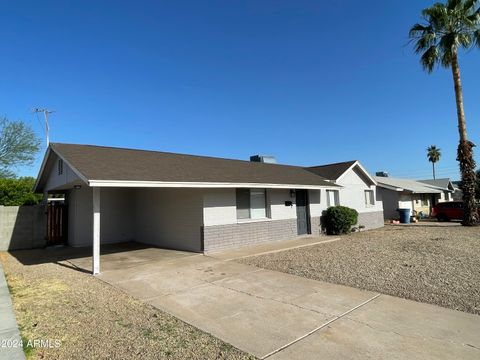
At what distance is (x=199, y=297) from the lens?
21.5ft

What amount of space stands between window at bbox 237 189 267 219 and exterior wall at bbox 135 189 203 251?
2.01 meters

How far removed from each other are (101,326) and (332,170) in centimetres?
1812

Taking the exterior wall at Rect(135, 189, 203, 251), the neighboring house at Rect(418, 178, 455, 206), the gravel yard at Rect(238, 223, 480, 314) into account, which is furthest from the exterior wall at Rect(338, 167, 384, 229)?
the neighboring house at Rect(418, 178, 455, 206)

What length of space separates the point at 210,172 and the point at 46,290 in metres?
7.16

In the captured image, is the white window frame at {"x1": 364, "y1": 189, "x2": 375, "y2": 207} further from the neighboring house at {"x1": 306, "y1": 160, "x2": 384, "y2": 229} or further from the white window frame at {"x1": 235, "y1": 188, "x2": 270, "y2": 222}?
the white window frame at {"x1": 235, "y1": 188, "x2": 270, "y2": 222}

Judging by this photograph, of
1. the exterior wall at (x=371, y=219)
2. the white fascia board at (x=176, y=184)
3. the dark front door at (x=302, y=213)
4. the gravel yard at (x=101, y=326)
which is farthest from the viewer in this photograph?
the exterior wall at (x=371, y=219)

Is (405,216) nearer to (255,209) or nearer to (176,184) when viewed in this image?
(255,209)

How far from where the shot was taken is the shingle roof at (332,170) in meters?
19.8

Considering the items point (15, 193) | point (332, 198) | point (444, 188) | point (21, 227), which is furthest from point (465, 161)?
point (15, 193)

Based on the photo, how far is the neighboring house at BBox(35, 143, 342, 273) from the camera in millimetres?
10375

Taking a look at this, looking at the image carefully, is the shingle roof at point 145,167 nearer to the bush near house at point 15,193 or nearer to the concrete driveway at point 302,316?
the concrete driveway at point 302,316

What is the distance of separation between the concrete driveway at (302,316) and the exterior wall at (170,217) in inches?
138

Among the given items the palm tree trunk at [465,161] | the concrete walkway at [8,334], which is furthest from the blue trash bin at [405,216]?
the concrete walkway at [8,334]

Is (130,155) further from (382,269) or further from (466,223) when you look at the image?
(466,223)
